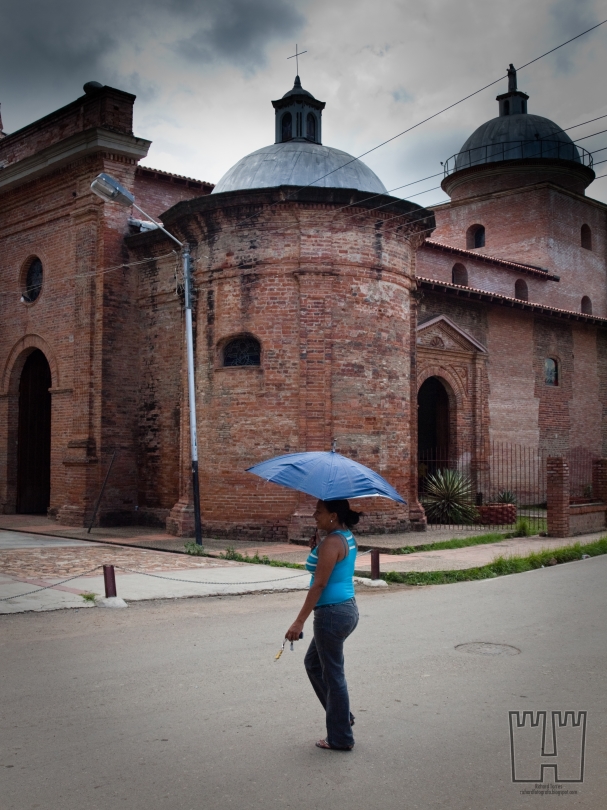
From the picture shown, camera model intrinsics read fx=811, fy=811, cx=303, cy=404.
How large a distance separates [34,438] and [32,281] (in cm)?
460

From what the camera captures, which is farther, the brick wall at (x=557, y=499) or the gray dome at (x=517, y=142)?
the gray dome at (x=517, y=142)

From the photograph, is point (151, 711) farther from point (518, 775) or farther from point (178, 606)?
point (178, 606)

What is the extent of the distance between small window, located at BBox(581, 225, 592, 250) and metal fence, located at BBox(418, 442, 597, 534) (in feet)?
36.3

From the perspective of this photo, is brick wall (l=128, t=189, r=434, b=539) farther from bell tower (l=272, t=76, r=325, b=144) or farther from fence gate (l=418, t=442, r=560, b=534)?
bell tower (l=272, t=76, r=325, b=144)

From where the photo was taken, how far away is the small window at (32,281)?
22859 mm

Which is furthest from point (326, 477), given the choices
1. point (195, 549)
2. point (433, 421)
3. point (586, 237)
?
point (586, 237)

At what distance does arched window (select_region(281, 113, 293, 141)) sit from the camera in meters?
20.7

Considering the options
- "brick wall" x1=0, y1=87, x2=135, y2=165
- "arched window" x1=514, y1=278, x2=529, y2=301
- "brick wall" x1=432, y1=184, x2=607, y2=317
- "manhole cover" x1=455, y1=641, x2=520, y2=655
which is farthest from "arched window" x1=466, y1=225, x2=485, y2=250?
"manhole cover" x1=455, y1=641, x2=520, y2=655

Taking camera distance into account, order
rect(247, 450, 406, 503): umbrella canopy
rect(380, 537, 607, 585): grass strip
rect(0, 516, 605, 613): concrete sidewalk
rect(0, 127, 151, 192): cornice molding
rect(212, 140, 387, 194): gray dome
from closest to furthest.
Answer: rect(247, 450, 406, 503): umbrella canopy, rect(0, 516, 605, 613): concrete sidewalk, rect(380, 537, 607, 585): grass strip, rect(212, 140, 387, 194): gray dome, rect(0, 127, 151, 192): cornice molding

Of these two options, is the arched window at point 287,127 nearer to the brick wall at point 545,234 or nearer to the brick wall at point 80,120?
the brick wall at point 80,120

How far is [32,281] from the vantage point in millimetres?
23203

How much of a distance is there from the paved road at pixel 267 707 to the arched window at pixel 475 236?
2813cm

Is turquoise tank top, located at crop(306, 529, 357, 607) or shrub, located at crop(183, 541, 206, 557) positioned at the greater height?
turquoise tank top, located at crop(306, 529, 357, 607)

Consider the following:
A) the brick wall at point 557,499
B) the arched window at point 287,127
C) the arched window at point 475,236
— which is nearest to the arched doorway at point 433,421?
the brick wall at point 557,499
